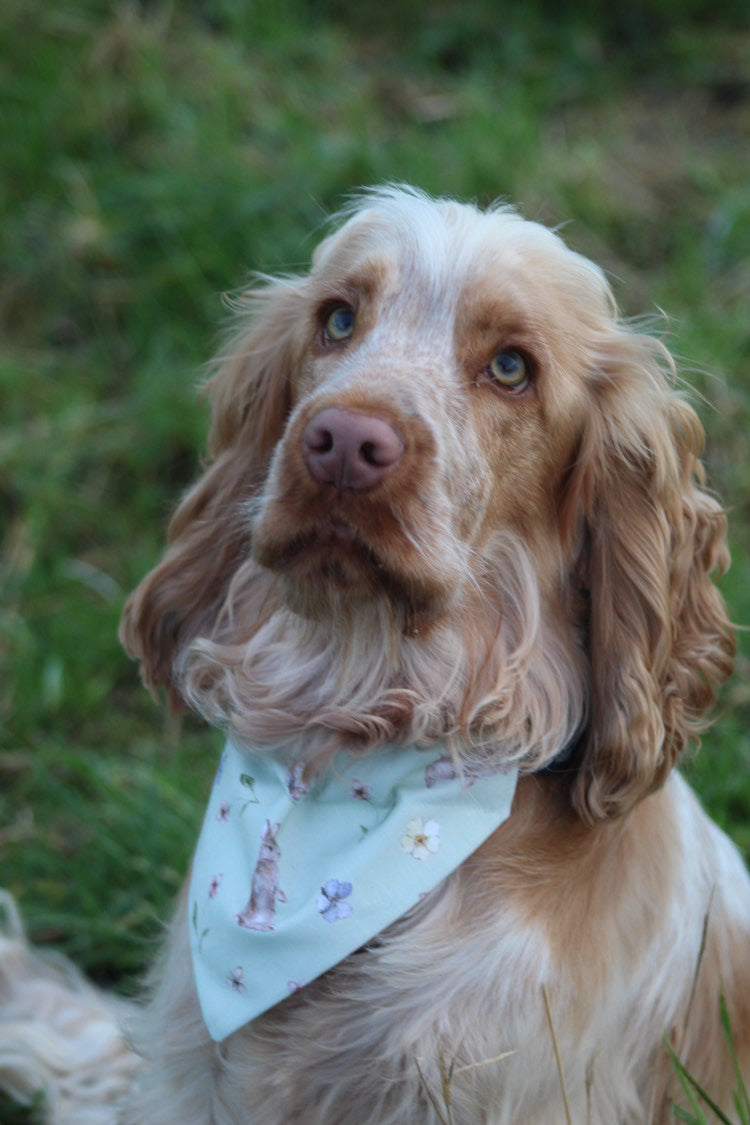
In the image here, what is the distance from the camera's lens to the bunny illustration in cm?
291

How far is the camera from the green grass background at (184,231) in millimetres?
4367

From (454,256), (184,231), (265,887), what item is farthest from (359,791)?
(184,231)

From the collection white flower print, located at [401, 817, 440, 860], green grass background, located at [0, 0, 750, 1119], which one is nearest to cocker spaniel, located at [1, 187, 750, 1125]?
white flower print, located at [401, 817, 440, 860]

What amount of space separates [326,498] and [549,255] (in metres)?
0.70

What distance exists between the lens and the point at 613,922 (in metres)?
2.88

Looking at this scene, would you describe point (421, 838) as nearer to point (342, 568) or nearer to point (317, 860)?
point (317, 860)

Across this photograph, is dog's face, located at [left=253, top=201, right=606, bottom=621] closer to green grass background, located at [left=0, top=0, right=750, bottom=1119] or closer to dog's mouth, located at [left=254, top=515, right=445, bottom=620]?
dog's mouth, located at [left=254, top=515, right=445, bottom=620]

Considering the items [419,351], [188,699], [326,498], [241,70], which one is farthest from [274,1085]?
[241,70]

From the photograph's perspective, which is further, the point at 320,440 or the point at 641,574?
the point at 641,574

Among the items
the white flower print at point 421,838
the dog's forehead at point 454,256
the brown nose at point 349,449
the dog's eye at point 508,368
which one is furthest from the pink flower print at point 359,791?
the dog's forehead at point 454,256

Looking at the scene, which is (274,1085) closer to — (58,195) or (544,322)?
(544,322)

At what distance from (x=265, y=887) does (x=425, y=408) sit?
91 cm

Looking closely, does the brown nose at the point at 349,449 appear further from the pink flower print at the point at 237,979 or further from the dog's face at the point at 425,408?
the pink flower print at the point at 237,979

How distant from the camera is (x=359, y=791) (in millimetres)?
Answer: 2895
